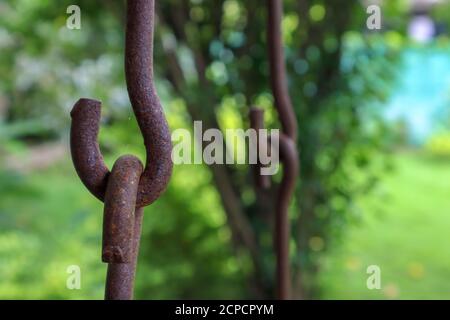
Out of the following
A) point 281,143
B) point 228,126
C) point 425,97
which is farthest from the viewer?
point 425,97

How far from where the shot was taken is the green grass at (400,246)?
1936mm

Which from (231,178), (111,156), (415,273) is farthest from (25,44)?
(415,273)

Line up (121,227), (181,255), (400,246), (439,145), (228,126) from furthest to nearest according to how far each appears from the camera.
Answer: (439,145)
(400,246)
(181,255)
(228,126)
(121,227)

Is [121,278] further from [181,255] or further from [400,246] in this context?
[400,246]

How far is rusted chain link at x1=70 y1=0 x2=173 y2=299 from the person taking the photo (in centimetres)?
26

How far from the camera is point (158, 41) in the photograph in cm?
139

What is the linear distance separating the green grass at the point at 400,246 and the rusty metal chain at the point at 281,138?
47.0 inches

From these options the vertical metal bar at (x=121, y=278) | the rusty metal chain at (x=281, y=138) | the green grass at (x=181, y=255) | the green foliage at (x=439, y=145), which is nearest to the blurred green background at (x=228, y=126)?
the green grass at (x=181, y=255)

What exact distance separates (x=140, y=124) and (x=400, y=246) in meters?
2.54

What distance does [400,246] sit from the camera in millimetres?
2645

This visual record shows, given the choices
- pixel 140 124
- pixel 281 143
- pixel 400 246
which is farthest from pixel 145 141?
pixel 400 246

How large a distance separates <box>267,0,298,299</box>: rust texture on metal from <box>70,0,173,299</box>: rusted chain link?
8.4 inches

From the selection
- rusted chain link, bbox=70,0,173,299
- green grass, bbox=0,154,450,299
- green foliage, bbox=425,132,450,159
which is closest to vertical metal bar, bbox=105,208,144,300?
rusted chain link, bbox=70,0,173,299
